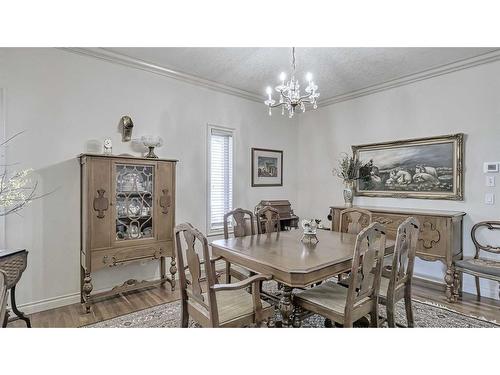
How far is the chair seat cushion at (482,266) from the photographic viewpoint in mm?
2647

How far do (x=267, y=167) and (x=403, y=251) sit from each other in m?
3.01

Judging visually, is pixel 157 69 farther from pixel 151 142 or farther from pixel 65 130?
pixel 65 130

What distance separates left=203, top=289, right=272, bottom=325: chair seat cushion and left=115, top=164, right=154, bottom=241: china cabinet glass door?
1458 mm

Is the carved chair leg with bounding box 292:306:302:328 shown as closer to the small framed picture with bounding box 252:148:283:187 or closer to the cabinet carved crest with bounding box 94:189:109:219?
the cabinet carved crest with bounding box 94:189:109:219

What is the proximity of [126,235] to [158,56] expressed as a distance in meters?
2.11

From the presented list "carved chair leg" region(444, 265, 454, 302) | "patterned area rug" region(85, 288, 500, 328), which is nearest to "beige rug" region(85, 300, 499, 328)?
"patterned area rug" region(85, 288, 500, 328)

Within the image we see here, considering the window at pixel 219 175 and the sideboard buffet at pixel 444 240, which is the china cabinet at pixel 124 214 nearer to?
the window at pixel 219 175

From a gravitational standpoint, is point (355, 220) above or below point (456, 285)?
above

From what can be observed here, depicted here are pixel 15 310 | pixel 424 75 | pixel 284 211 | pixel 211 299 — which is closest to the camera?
pixel 211 299

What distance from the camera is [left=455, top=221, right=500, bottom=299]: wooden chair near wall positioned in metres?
2.67

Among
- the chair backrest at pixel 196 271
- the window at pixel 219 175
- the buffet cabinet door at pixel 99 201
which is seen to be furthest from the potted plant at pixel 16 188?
the window at pixel 219 175

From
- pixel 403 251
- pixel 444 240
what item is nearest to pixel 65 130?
pixel 403 251

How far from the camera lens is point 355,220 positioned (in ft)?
10.1

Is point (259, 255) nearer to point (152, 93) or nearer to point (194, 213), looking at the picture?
point (194, 213)
